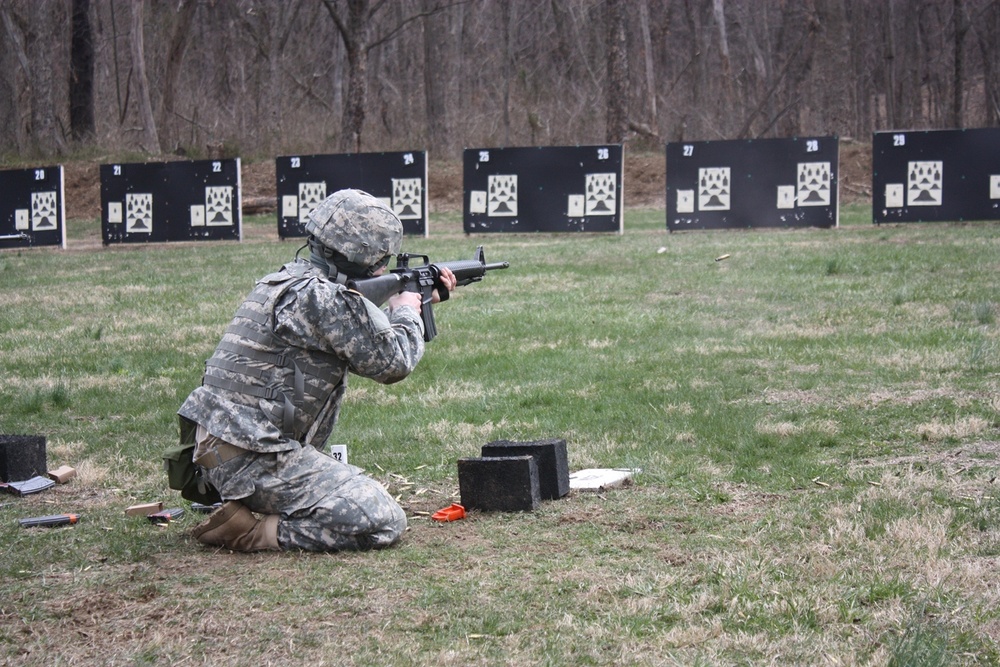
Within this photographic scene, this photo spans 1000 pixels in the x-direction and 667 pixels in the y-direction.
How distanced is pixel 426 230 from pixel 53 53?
28895mm

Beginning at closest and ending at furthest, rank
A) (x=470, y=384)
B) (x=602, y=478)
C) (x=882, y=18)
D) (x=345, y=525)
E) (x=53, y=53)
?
(x=345, y=525)
(x=602, y=478)
(x=470, y=384)
(x=53, y=53)
(x=882, y=18)

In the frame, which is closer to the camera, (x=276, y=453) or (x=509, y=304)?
(x=276, y=453)

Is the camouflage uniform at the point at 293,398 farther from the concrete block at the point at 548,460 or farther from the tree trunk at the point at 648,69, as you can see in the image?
the tree trunk at the point at 648,69

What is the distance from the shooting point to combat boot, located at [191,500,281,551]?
198 inches

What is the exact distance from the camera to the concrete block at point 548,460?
5656mm

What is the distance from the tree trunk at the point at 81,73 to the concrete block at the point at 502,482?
3343 centimetres

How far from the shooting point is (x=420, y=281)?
560 cm

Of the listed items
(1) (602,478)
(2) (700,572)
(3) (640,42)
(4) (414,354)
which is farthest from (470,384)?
(3) (640,42)

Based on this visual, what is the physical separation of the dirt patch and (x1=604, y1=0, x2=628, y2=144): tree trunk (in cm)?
132

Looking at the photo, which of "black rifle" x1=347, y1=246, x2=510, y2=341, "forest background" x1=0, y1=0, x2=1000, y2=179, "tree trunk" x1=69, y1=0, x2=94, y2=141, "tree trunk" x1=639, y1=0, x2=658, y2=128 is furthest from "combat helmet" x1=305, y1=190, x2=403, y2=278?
"tree trunk" x1=69, y1=0, x2=94, y2=141

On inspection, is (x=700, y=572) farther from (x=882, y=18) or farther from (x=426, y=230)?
(x=882, y=18)

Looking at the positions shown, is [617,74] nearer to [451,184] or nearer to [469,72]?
[451,184]

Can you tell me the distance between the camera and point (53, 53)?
4550cm

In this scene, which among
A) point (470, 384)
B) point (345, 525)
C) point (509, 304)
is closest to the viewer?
point (345, 525)
